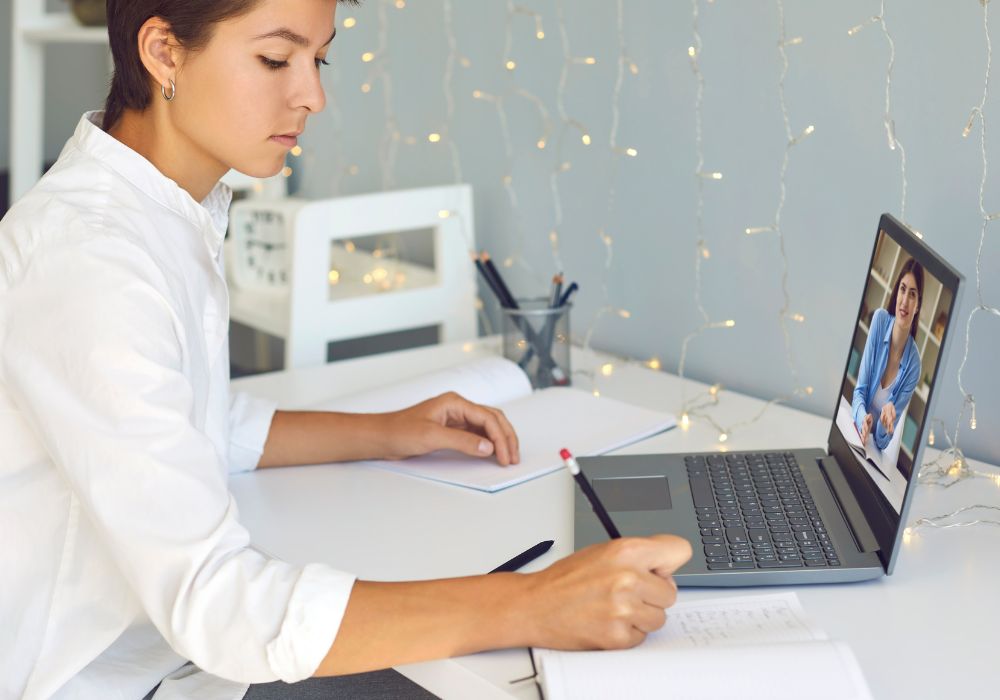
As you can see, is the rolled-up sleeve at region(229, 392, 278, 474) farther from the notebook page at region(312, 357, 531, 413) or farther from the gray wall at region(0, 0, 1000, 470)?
the gray wall at region(0, 0, 1000, 470)

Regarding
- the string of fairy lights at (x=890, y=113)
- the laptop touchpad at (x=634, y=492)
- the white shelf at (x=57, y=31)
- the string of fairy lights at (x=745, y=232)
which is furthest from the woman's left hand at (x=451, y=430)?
the white shelf at (x=57, y=31)

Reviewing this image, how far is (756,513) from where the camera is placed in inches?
39.5

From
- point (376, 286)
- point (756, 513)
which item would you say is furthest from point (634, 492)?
point (376, 286)

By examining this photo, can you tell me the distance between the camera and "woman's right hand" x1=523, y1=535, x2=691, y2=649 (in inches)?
30.5

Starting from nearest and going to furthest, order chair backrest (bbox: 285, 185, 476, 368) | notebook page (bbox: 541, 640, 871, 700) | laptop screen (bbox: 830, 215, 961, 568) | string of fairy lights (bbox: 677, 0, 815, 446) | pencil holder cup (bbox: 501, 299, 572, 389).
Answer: notebook page (bbox: 541, 640, 871, 700), laptop screen (bbox: 830, 215, 961, 568), string of fairy lights (bbox: 677, 0, 815, 446), pencil holder cup (bbox: 501, 299, 572, 389), chair backrest (bbox: 285, 185, 476, 368)

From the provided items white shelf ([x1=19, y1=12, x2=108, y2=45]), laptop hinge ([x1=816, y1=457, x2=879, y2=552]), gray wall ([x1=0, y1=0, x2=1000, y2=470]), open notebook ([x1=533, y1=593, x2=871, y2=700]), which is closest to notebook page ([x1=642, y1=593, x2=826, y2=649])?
open notebook ([x1=533, y1=593, x2=871, y2=700])

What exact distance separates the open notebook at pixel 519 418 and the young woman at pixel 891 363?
1.03 feet

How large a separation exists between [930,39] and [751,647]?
712 millimetres

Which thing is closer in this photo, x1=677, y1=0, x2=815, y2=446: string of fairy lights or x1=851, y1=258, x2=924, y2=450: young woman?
x1=851, y1=258, x2=924, y2=450: young woman

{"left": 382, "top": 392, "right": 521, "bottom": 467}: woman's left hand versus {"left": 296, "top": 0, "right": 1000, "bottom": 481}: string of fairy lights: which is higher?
{"left": 296, "top": 0, "right": 1000, "bottom": 481}: string of fairy lights

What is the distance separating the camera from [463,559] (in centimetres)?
98

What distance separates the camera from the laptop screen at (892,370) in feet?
2.77

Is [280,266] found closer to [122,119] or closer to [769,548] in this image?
[122,119]

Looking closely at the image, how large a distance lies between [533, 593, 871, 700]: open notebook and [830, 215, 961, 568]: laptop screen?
0.58ft
